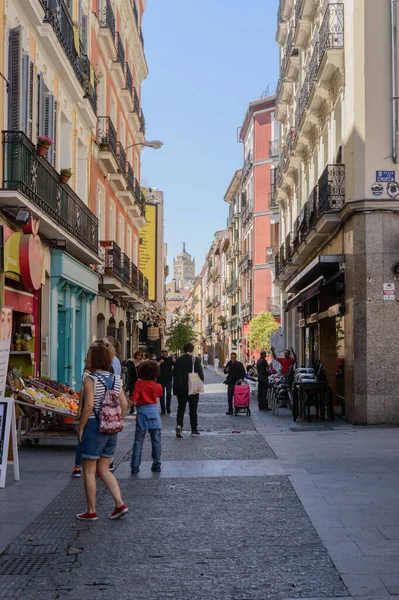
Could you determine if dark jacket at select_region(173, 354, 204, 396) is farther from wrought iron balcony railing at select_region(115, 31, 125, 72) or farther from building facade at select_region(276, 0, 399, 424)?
wrought iron balcony railing at select_region(115, 31, 125, 72)

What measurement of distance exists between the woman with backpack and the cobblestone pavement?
216mm

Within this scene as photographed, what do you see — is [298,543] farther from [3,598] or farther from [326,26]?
[326,26]

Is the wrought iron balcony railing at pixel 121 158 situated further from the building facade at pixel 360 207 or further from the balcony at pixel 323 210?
the building facade at pixel 360 207

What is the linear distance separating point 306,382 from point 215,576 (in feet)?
38.5

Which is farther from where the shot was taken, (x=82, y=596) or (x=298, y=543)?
(x=298, y=543)

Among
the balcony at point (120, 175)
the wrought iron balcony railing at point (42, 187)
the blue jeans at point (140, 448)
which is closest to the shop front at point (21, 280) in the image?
the wrought iron balcony railing at point (42, 187)

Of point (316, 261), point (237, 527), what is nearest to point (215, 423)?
point (316, 261)

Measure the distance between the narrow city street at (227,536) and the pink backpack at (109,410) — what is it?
0.86 metres

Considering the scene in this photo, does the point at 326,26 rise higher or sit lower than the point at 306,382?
higher

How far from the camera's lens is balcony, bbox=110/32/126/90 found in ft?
91.0

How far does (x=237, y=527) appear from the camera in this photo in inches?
289

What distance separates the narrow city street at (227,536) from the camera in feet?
18.0

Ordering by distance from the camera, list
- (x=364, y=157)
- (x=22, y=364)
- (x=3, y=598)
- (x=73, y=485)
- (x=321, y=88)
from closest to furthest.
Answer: (x=3, y=598), (x=73, y=485), (x=22, y=364), (x=364, y=157), (x=321, y=88)

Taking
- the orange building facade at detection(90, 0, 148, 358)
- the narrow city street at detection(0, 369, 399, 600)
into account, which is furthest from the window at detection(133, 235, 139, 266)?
the narrow city street at detection(0, 369, 399, 600)
